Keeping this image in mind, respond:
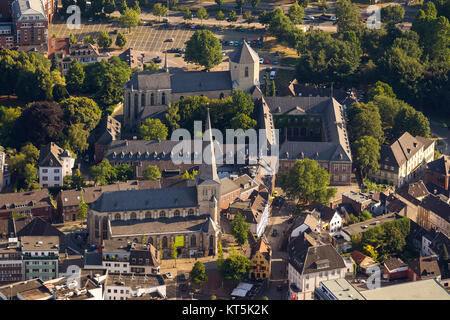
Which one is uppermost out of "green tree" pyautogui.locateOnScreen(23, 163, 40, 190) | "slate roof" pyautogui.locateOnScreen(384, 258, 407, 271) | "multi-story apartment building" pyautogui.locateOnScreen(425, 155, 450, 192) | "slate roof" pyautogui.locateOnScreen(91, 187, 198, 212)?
"slate roof" pyautogui.locateOnScreen(91, 187, 198, 212)

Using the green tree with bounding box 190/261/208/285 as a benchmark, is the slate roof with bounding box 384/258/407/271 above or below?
below

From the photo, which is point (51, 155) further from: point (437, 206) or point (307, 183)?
point (437, 206)

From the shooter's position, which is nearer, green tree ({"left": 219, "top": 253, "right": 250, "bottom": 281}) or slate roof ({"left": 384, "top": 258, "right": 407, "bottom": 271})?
green tree ({"left": 219, "top": 253, "right": 250, "bottom": 281})

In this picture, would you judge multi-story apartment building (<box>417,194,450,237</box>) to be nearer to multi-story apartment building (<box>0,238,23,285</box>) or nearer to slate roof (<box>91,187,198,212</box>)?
slate roof (<box>91,187,198,212</box>)

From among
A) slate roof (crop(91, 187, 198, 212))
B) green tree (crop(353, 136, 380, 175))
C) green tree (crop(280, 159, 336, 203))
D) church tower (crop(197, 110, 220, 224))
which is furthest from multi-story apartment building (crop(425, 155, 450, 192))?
slate roof (crop(91, 187, 198, 212))

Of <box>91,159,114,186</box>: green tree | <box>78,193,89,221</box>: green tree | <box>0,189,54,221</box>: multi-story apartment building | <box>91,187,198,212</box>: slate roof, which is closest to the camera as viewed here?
<box>91,187,198,212</box>: slate roof

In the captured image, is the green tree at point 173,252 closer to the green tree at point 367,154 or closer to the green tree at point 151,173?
the green tree at point 151,173

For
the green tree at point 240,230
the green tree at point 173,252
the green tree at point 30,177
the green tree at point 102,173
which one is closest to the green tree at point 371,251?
the green tree at point 240,230

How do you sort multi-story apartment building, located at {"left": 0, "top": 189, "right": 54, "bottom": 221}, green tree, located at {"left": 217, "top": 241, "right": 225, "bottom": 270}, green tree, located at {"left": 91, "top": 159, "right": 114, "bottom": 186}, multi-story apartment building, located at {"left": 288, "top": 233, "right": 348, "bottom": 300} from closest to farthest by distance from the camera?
multi-story apartment building, located at {"left": 288, "top": 233, "right": 348, "bottom": 300}
green tree, located at {"left": 217, "top": 241, "right": 225, "bottom": 270}
multi-story apartment building, located at {"left": 0, "top": 189, "right": 54, "bottom": 221}
green tree, located at {"left": 91, "top": 159, "right": 114, "bottom": 186}

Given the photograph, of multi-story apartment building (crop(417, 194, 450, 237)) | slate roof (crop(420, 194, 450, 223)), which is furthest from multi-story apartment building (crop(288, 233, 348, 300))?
slate roof (crop(420, 194, 450, 223))
